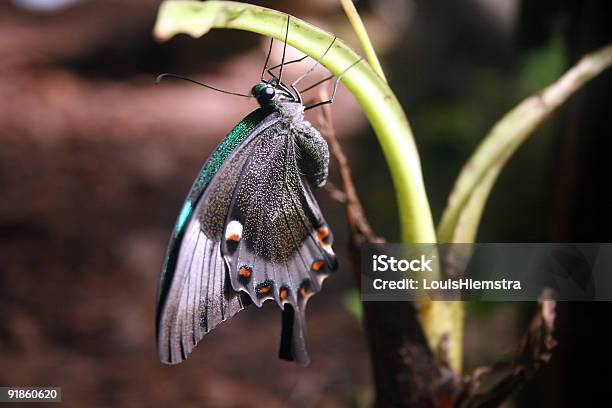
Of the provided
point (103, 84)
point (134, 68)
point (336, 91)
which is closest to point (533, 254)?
point (336, 91)

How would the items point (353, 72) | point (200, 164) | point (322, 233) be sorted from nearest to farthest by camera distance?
point (353, 72) → point (322, 233) → point (200, 164)

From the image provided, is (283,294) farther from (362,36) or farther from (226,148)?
(362,36)

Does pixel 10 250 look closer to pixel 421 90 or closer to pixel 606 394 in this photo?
pixel 421 90

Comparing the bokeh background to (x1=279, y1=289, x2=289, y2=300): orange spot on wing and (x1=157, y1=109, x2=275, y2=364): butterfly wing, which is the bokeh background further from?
(x1=279, y1=289, x2=289, y2=300): orange spot on wing

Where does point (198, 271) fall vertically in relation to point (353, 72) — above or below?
below

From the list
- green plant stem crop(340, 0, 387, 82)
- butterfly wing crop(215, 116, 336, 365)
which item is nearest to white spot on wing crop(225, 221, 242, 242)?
butterfly wing crop(215, 116, 336, 365)

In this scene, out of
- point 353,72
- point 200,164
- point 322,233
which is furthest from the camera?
point 200,164

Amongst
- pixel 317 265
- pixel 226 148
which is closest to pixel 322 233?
pixel 317 265
